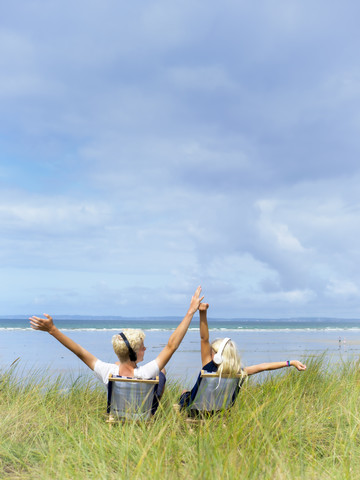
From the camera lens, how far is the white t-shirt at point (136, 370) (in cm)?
471

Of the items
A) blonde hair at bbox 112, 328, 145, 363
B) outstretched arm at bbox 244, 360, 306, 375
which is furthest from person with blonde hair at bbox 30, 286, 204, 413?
outstretched arm at bbox 244, 360, 306, 375

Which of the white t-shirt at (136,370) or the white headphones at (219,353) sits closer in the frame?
the white headphones at (219,353)

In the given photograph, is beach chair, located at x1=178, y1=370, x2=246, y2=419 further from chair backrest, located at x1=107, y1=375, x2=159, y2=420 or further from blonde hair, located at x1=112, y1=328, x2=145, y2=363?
blonde hair, located at x1=112, y1=328, x2=145, y2=363

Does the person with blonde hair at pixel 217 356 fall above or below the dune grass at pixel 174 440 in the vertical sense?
above

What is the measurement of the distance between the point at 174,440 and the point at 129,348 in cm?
95

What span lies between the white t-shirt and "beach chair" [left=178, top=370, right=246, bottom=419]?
1.51 ft

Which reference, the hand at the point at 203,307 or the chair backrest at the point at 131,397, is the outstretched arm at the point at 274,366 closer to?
the hand at the point at 203,307

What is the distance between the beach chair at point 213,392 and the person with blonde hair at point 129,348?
1.30ft

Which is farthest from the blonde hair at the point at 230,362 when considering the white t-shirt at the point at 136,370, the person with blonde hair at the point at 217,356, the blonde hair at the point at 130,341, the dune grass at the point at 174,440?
the blonde hair at the point at 130,341

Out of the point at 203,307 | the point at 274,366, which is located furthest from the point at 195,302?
the point at 274,366

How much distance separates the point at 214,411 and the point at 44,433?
1754 mm

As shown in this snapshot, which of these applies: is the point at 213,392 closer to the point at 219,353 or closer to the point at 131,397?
the point at 219,353

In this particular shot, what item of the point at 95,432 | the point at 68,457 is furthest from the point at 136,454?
the point at 95,432

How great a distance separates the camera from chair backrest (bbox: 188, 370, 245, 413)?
4.68 m
